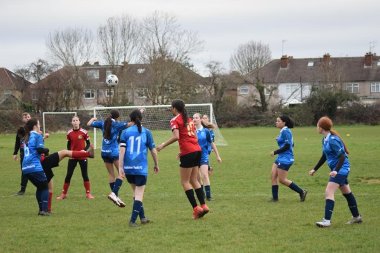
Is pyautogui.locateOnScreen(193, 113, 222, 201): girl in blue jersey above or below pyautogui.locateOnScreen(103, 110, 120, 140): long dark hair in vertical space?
below

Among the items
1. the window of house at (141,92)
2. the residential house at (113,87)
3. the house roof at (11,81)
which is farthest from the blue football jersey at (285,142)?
the house roof at (11,81)

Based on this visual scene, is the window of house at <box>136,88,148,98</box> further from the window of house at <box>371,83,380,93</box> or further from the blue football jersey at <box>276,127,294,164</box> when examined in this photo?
the blue football jersey at <box>276,127,294,164</box>

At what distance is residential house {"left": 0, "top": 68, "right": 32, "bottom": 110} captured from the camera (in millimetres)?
57509

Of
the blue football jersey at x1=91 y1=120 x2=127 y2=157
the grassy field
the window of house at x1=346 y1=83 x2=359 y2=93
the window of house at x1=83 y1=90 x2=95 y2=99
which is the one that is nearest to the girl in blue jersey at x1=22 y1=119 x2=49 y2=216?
the grassy field

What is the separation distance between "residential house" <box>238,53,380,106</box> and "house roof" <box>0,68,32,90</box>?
29557mm

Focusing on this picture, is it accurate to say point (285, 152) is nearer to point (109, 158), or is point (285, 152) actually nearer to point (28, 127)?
point (109, 158)

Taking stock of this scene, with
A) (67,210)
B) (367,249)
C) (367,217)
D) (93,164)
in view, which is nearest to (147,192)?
(67,210)

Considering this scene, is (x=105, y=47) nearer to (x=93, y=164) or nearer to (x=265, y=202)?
(x=93, y=164)

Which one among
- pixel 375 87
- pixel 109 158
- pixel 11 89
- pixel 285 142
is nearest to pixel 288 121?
pixel 285 142

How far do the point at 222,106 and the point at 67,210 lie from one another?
5214 centimetres

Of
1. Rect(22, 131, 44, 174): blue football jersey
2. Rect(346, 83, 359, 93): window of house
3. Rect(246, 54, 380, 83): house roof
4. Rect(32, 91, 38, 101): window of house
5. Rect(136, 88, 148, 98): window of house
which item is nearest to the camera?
Rect(22, 131, 44, 174): blue football jersey

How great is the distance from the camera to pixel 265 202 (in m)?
12.1

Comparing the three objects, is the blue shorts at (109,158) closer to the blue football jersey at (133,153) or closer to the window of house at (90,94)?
the blue football jersey at (133,153)

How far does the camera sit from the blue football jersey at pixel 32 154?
10.5m
